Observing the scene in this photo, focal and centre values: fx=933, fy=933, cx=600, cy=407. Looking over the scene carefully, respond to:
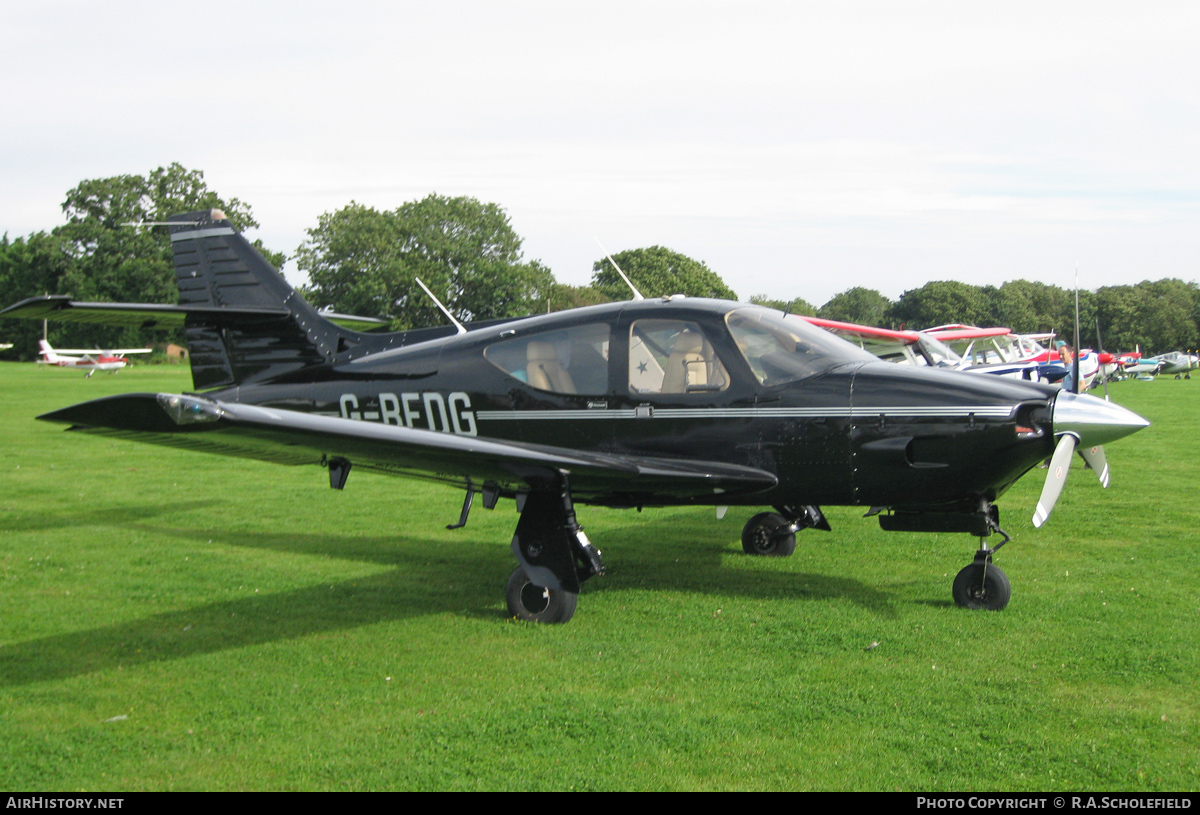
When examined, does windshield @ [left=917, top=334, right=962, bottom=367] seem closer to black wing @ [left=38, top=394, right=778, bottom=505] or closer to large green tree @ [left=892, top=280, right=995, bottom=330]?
black wing @ [left=38, top=394, right=778, bottom=505]

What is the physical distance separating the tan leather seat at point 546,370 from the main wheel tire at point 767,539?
2.64 meters

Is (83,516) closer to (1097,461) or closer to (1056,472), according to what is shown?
(1056,472)

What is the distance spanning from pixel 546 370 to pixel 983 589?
3.47m

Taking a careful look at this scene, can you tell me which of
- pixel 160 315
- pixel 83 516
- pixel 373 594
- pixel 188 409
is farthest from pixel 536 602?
pixel 83 516

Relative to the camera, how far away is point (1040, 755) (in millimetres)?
4078

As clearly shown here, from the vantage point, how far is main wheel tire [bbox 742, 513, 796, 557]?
8.48m

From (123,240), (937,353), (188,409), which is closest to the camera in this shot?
(188,409)

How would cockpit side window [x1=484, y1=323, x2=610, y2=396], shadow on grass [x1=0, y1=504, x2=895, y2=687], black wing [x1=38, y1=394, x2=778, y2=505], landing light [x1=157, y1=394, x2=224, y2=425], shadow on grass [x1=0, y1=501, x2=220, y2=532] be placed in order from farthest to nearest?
shadow on grass [x1=0, y1=501, x2=220, y2=532]
cockpit side window [x1=484, y1=323, x2=610, y2=396]
shadow on grass [x1=0, y1=504, x2=895, y2=687]
black wing [x1=38, y1=394, x2=778, y2=505]
landing light [x1=157, y1=394, x2=224, y2=425]

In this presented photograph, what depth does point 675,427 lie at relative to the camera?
6605 millimetres

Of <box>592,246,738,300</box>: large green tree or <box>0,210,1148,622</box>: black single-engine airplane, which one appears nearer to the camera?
<box>0,210,1148,622</box>: black single-engine airplane

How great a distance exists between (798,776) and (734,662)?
150 centimetres

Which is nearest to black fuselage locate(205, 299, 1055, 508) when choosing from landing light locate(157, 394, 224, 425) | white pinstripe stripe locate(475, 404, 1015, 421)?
white pinstripe stripe locate(475, 404, 1015, 421)

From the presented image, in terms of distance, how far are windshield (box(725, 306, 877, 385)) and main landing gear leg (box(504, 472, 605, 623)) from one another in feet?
5.24

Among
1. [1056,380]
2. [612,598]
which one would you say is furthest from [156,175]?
[612,598]
